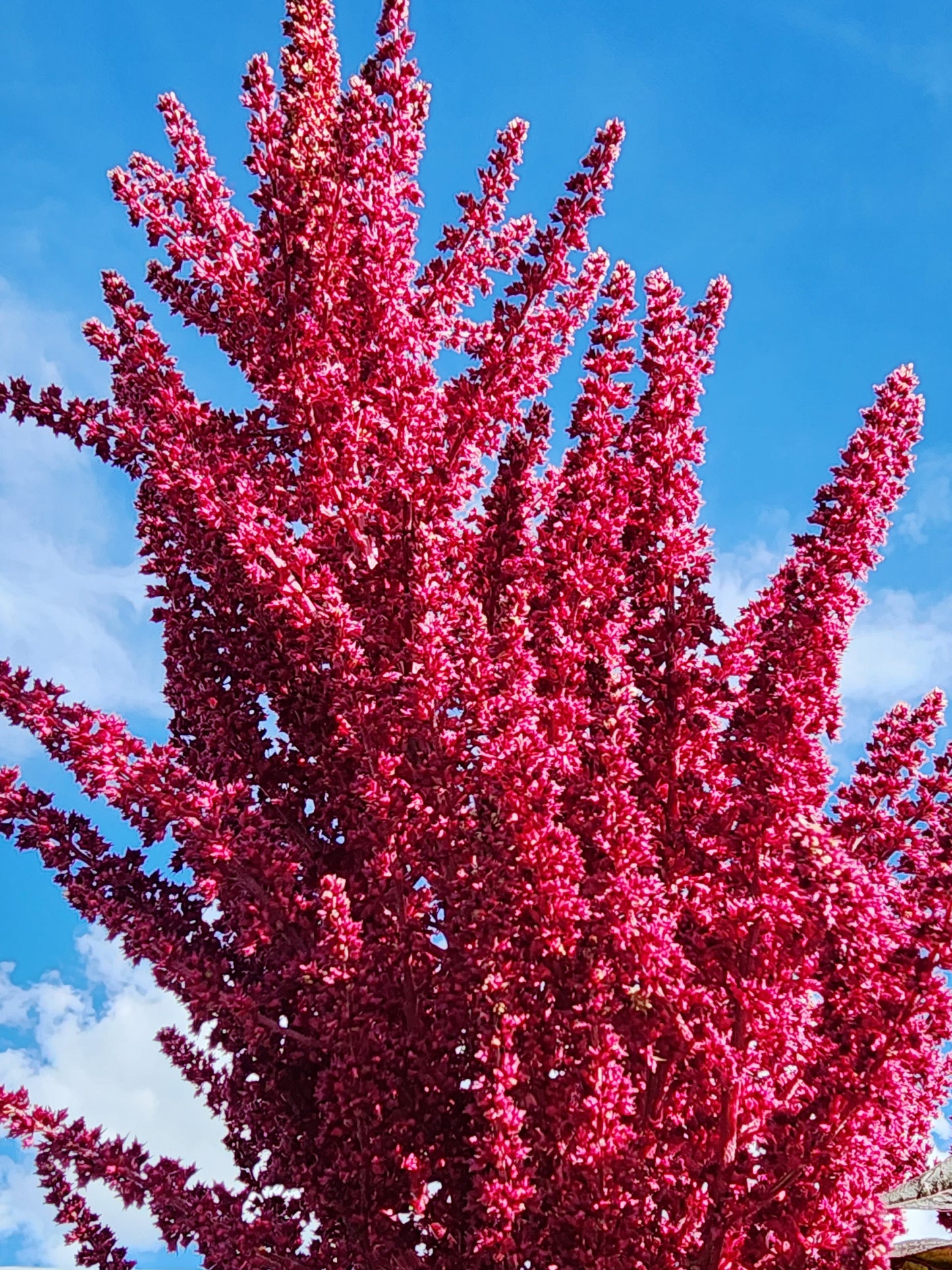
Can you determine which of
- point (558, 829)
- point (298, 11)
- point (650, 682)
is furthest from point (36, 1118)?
point (298, 11)

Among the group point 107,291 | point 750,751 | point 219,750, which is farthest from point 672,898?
point 107,291

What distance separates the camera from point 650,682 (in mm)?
2777

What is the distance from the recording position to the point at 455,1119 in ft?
8.49

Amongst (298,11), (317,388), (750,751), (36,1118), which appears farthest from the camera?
(298,11)

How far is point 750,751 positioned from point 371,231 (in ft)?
5.41

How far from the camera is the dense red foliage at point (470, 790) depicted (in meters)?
2.31

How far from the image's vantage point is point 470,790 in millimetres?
2619

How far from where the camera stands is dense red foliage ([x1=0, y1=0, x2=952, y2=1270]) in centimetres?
231

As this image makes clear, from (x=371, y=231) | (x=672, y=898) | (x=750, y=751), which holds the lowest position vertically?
(x=672, y=898)

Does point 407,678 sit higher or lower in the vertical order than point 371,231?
lower

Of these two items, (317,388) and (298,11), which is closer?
(317,388)

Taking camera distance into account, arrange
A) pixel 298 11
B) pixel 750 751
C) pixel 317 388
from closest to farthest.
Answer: pixel 750 751 < pixel 317 388 < pixel 298 11

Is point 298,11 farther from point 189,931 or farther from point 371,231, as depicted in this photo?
point 189,931

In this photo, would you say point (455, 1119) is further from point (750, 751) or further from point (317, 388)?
point (317, 388)
